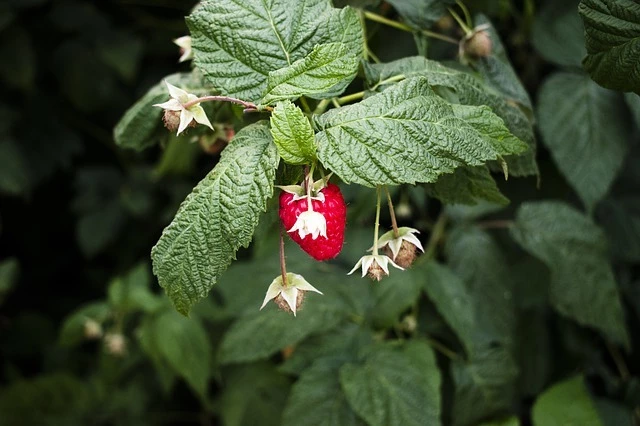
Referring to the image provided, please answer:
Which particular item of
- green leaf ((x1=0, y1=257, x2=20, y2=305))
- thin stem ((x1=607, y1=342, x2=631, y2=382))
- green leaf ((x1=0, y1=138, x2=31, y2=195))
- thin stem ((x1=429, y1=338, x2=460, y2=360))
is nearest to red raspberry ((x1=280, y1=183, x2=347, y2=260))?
thin stem ((x1=429, y1=338, x2=460, y2=360))

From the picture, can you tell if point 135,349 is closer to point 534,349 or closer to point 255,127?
point 534,349

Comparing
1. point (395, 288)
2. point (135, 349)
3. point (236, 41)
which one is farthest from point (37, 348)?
point (236, 41)

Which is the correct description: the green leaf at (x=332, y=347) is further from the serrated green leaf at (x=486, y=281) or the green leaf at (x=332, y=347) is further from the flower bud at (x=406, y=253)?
the flower bud at (x=406, y=253)

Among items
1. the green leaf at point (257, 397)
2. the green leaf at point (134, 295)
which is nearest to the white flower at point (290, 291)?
the green leaf at point (257, 397)

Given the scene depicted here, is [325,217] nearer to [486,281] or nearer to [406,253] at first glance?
[406,253]

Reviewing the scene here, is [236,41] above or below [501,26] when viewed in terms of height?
above

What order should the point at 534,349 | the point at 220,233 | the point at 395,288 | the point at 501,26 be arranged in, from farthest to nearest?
the point at 501,26
the point at 534,349
the point at 395,288
the point at 220,233
